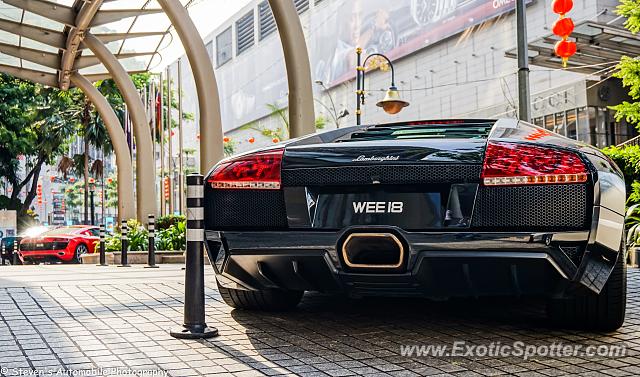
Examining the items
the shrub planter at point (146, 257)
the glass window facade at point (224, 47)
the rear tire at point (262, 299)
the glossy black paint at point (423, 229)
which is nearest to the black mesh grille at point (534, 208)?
the glossy black paint at point (423, 229)

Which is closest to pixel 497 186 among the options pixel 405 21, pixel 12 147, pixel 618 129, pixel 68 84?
pixel 68 84

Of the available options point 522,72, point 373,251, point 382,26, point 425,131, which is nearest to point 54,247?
point 522,72

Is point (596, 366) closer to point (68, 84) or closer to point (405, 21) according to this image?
point (68, 84)

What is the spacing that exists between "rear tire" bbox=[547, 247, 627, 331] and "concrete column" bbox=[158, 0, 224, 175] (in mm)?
10121

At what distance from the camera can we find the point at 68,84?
2472 centimetres

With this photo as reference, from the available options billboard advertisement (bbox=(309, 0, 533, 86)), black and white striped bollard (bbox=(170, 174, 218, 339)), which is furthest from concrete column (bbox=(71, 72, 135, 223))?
billboard advertisement (bbox=(309, 0, 533, 86))

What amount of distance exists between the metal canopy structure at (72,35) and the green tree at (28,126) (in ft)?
30.2

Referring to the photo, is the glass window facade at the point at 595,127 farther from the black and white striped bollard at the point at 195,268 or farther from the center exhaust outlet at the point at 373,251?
the center exhaust outlet at the point at 373,251

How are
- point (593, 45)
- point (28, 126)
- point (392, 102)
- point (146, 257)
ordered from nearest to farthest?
1. point (146, 257)
2. point (392, 102)
3. point (593, 45)
4. point (28, 126)

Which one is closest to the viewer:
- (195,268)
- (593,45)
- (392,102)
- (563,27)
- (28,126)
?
(195,268)

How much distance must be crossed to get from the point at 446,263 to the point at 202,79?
11.1 metres

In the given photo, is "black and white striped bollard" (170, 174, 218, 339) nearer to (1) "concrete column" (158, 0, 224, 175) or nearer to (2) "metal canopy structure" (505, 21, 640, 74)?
(1) "concrete column" (158, 0, 224, 175)

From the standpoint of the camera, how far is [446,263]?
3279 millimetres

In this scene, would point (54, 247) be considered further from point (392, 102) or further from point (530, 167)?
point (530, 167)
